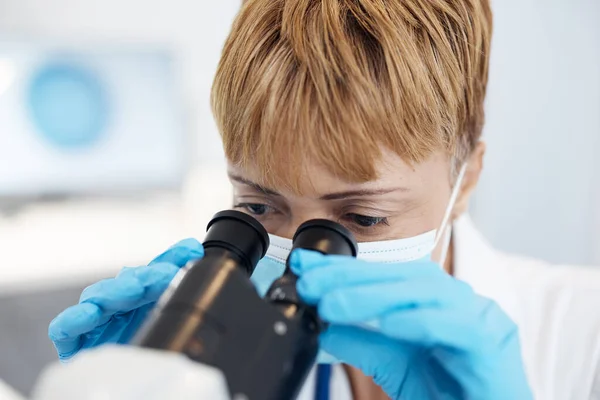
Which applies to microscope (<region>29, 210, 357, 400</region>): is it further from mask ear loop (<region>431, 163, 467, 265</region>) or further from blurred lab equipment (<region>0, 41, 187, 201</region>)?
blurred lab equipment (<region>0, 41, 187, 201</region>)

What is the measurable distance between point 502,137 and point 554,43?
0.38m

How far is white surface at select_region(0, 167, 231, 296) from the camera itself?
199 centimetres

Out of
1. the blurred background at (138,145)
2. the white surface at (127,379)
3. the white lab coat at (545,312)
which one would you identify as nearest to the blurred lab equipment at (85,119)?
the blurred background at (138,145)

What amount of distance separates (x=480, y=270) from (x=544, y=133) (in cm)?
131

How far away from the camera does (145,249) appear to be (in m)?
2.13

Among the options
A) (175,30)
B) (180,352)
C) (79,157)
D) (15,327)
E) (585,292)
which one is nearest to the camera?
(180,352)

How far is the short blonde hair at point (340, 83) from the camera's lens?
719 millimetres

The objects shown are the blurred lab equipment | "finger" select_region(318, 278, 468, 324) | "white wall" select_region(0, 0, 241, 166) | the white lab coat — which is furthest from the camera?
"white wall" select_region(0, 0, 241, 166)

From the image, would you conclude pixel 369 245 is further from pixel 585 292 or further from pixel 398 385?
pixel 585 292

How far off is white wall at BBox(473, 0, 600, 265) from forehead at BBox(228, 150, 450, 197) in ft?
4.80

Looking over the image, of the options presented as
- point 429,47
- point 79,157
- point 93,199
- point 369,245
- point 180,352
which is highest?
point 429,47

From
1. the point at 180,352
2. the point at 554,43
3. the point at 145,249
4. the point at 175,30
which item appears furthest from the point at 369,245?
the point at 175,30

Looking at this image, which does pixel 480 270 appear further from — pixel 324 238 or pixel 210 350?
pixel 210 350

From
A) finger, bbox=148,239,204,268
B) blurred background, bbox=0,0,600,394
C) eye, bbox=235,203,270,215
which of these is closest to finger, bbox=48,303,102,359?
finger, bbox=148,239,204,268
